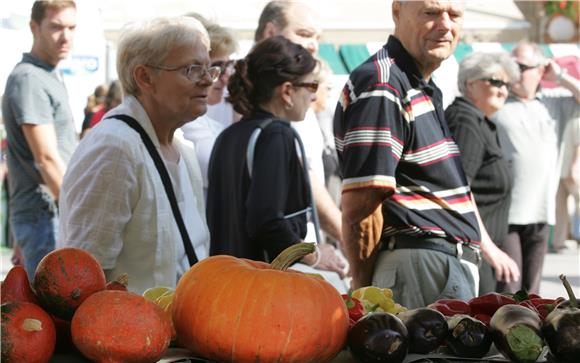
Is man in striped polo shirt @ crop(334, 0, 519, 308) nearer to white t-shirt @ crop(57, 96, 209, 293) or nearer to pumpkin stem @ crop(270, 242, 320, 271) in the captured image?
white t-shirt @ crop(57, 96, 209, 293)

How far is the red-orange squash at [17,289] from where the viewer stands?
66.6 inches

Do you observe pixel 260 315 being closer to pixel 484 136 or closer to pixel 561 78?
pixel 484 136

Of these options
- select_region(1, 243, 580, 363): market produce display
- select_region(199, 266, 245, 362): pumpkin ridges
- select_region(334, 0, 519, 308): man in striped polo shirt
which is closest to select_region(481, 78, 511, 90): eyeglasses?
select_region(334, 0, 519, 308): man in striped polo shirt

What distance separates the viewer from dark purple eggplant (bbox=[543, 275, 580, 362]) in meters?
1.68

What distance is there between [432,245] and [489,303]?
122 cm

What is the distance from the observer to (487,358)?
5.84 ft

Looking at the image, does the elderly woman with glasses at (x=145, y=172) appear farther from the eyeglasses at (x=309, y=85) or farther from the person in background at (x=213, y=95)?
the person in background at (x=213, y=95)

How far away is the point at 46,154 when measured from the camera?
4.37 metres

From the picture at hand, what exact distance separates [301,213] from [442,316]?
6.11 ft

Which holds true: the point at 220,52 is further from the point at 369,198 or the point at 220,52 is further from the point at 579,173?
the point at 579,173

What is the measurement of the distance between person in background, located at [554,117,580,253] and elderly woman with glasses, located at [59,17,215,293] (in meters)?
4.70

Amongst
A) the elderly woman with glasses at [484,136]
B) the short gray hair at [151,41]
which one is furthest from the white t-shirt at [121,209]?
the elderly woman with glasses at [484,136]

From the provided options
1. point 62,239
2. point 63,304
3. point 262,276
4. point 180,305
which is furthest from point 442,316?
point 62,239

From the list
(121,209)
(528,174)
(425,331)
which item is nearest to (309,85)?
(121,209)
